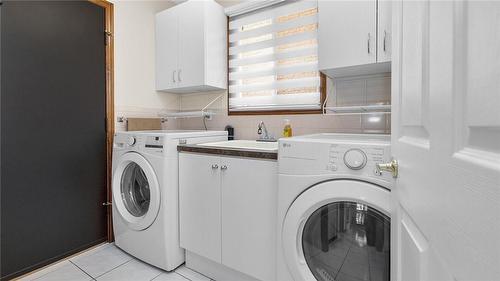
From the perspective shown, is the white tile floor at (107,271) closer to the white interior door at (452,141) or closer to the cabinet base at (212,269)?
the cabinet base at (212,269)

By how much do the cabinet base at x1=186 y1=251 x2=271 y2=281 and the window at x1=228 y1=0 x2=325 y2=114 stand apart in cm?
131

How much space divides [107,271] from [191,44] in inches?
77.3

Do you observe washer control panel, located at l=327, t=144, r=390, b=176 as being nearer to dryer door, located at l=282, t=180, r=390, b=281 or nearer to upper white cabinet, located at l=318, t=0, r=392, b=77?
dryer door, located at l=282, t=180, r=390, b=281

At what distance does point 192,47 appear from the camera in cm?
226

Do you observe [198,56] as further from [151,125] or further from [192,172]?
[192,172]

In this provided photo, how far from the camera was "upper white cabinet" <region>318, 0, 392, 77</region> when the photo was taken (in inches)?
55.9

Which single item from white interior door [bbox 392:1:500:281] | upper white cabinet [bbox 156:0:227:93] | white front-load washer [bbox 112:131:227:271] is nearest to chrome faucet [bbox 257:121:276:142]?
white front-load washer [bbox 112:131:227:271]

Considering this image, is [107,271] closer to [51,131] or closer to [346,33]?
[51,131]

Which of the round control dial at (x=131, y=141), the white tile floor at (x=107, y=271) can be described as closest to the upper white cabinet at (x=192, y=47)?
the round control dial at (x=131, y=141)

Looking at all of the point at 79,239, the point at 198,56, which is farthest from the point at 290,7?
the point at 79,239

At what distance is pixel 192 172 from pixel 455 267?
5.02 ft

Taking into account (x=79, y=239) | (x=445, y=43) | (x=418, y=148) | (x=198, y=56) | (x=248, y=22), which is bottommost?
(x=79, y=239)

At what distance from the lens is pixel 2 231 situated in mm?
1617

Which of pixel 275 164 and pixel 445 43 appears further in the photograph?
pixel 275 164
